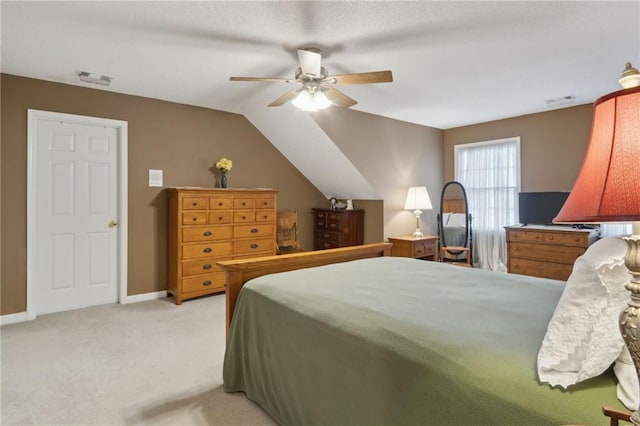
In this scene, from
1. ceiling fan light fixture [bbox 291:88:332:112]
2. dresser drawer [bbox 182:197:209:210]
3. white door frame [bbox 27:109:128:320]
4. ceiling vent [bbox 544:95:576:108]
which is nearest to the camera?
ceiling fan light fixture [bbox 291:88:332:112]

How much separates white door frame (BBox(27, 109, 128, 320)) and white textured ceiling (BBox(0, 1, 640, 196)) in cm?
37

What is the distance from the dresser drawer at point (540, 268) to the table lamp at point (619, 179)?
3886mm

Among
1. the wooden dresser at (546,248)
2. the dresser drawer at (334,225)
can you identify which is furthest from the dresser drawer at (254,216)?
the wooden dresser at (546,248)

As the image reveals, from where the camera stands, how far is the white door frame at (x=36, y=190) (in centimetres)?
350

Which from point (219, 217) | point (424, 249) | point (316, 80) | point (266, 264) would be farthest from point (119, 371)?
point (424, 249)

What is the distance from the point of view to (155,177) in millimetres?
4262

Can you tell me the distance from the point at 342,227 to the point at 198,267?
7.35 feet

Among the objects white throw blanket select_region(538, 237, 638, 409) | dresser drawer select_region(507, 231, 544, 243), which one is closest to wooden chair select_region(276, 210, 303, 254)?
dresser drawer select_region(507, 231, 544, 243)

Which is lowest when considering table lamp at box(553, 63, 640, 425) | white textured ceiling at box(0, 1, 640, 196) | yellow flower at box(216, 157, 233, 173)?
table lamp at box(553, 63, 640, 425)

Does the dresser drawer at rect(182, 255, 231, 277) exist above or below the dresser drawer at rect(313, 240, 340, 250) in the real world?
below

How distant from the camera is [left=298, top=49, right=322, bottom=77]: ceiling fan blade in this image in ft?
8.44

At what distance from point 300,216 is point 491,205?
3036mm

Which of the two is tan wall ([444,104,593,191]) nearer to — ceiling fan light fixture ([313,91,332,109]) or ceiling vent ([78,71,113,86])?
ceiling fan light fixture ([313,91,332,109])

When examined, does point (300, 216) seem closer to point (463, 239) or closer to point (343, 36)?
point (463, 239)
